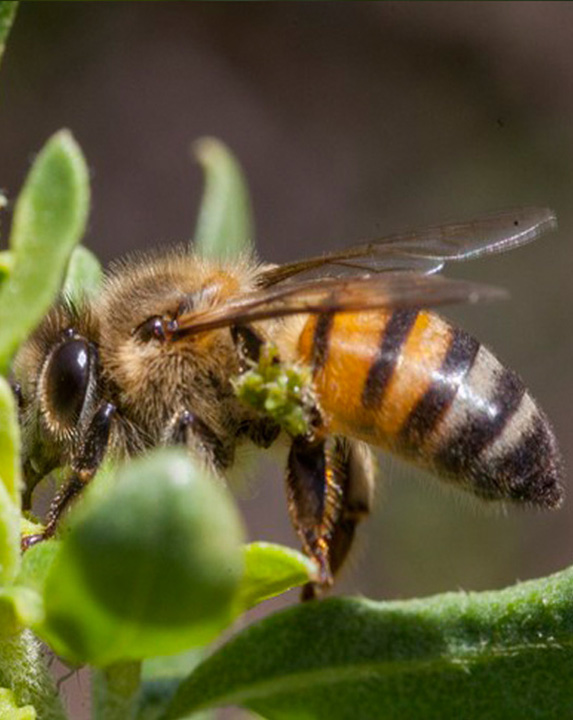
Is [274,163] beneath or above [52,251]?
above


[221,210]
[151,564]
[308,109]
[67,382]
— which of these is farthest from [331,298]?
[308,109]

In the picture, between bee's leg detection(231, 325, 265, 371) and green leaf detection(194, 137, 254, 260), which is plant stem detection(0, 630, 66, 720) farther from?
green leaf detection(194, 137, 254, 260)

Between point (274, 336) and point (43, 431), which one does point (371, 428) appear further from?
point (43, 431)

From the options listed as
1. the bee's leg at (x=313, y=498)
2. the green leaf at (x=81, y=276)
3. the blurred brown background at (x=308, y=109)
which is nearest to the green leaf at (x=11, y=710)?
the bee's leg at (x=313, y=498)

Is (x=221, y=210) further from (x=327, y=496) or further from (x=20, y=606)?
(x=20, y=606)

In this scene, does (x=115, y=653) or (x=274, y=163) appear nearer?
(x=115, y=653)

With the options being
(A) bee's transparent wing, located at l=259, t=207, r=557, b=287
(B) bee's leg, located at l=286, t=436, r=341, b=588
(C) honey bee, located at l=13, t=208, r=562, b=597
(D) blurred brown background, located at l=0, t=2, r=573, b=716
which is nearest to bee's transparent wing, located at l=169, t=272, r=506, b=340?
(C) honey bee, located at l=13, t=208, r=562, b=597

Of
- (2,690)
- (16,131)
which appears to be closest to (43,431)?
(2,690)
